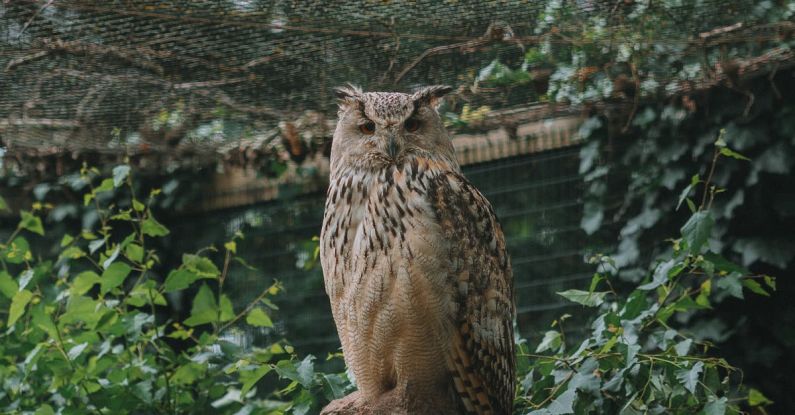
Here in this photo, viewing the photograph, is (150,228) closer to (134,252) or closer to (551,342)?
(134,252)

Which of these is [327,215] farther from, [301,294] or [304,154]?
[301,294]

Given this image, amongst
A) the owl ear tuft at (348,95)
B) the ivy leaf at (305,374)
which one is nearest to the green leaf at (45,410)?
the ivy leaf at (305,374)

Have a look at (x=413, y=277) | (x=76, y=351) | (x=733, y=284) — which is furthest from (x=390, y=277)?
(x=76, y=351)

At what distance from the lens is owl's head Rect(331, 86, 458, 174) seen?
8.91 ft

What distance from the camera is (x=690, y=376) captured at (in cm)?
267

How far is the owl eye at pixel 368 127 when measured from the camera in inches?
109

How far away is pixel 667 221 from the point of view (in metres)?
4.43

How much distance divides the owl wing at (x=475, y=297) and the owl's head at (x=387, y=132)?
0.13 m

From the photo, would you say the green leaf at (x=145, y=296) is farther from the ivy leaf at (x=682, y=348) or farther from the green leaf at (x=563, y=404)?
the ivy leaf at (x=682, y=348)

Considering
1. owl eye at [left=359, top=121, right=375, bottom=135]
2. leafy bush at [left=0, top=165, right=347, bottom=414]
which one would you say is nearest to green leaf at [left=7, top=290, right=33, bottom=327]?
leafy bush at [left=0, top=165, right=347, bottom=414]

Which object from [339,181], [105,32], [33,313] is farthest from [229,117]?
[339,181]

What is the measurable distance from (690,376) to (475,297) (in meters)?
0.64

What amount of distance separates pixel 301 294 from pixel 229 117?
111cm

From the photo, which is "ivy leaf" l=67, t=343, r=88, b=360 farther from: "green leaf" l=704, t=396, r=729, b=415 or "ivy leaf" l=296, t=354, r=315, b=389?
"green leaf" l=704, t=396, r=729, b=415
